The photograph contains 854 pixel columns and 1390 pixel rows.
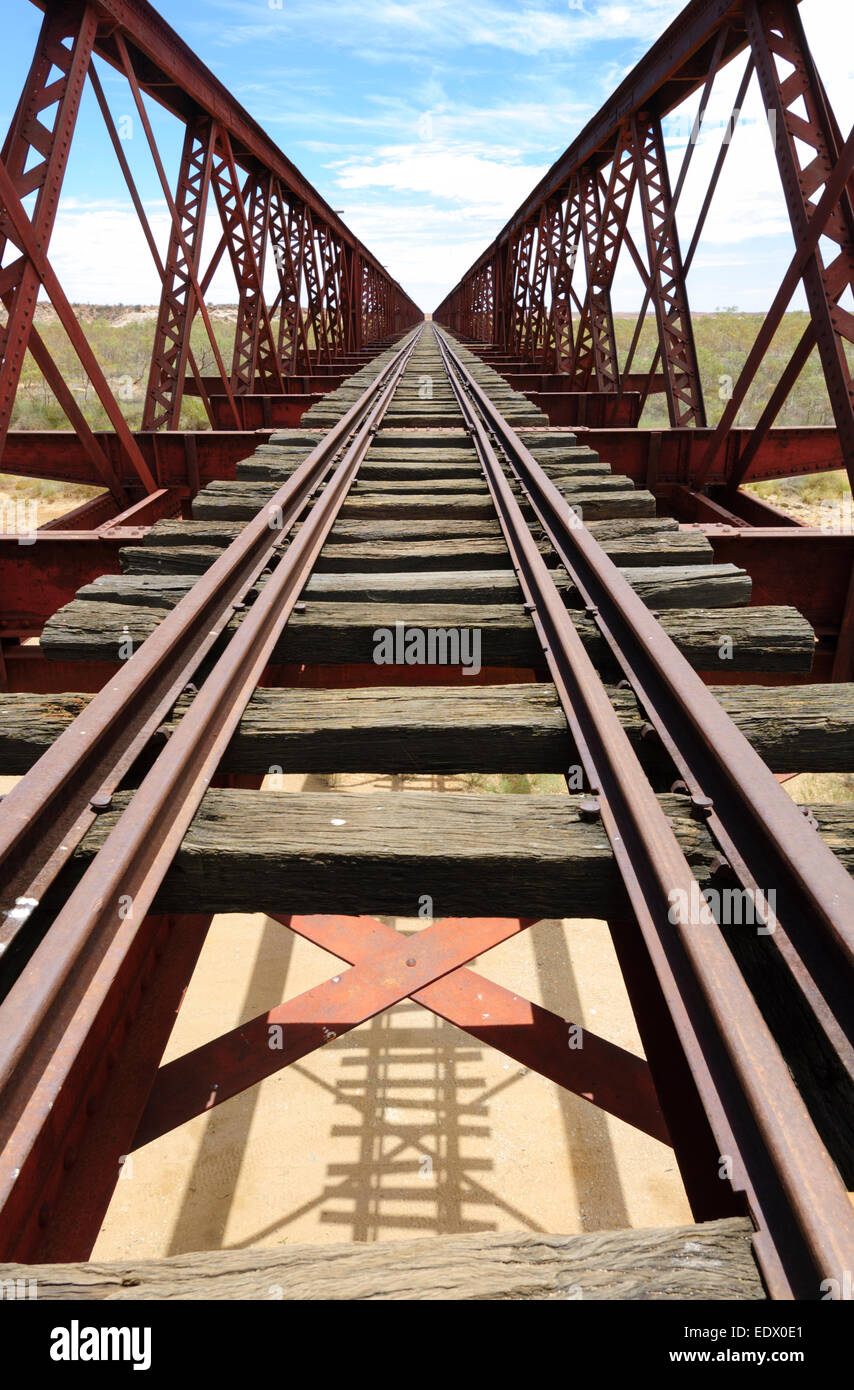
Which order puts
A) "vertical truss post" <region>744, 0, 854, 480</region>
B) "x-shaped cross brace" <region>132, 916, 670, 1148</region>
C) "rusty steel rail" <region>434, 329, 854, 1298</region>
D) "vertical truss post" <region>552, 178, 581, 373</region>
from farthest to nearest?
1. "vertical truss post" <region>552, 178, 581, 373</region>
2. "vertical truss post" <region>744, 0, 854, 480</region>
3. "x-shaped cross brace" <region>132, 916, 670, 1148</region>
4. "rusty steel rail" <region>434, 329, 854, 1298</region>

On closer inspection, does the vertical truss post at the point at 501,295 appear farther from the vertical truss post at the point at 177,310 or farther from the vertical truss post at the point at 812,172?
the vertical truss post at the point at 812,172

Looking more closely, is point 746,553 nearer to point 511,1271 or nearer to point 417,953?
Answer: point 417,953

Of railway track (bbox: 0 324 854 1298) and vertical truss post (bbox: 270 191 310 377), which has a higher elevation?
vertical truss post (bbox: 270 191 310 377)

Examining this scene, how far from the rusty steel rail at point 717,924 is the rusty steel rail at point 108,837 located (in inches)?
38.7

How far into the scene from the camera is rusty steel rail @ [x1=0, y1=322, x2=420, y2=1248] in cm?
127

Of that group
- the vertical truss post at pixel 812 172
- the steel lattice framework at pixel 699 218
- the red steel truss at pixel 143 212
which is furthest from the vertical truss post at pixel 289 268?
the vertical truss post at pixel 812 172

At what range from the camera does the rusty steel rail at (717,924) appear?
3.53 feet

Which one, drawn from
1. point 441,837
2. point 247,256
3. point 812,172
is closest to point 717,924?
point 441,837

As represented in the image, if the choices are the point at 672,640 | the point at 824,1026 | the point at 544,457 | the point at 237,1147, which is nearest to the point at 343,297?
the point at 544,457

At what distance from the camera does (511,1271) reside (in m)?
1.05

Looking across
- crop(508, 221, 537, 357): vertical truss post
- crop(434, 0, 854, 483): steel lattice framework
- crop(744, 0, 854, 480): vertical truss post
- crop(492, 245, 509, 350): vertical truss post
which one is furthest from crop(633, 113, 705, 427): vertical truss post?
crop(492, 245, 509, 350): vertical truss post

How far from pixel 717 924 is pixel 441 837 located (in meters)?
0.61

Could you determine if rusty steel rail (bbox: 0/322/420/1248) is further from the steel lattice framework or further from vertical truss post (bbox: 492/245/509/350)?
vertical truss post (bbox: 492/245/509/350)

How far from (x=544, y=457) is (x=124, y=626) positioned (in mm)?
3524
